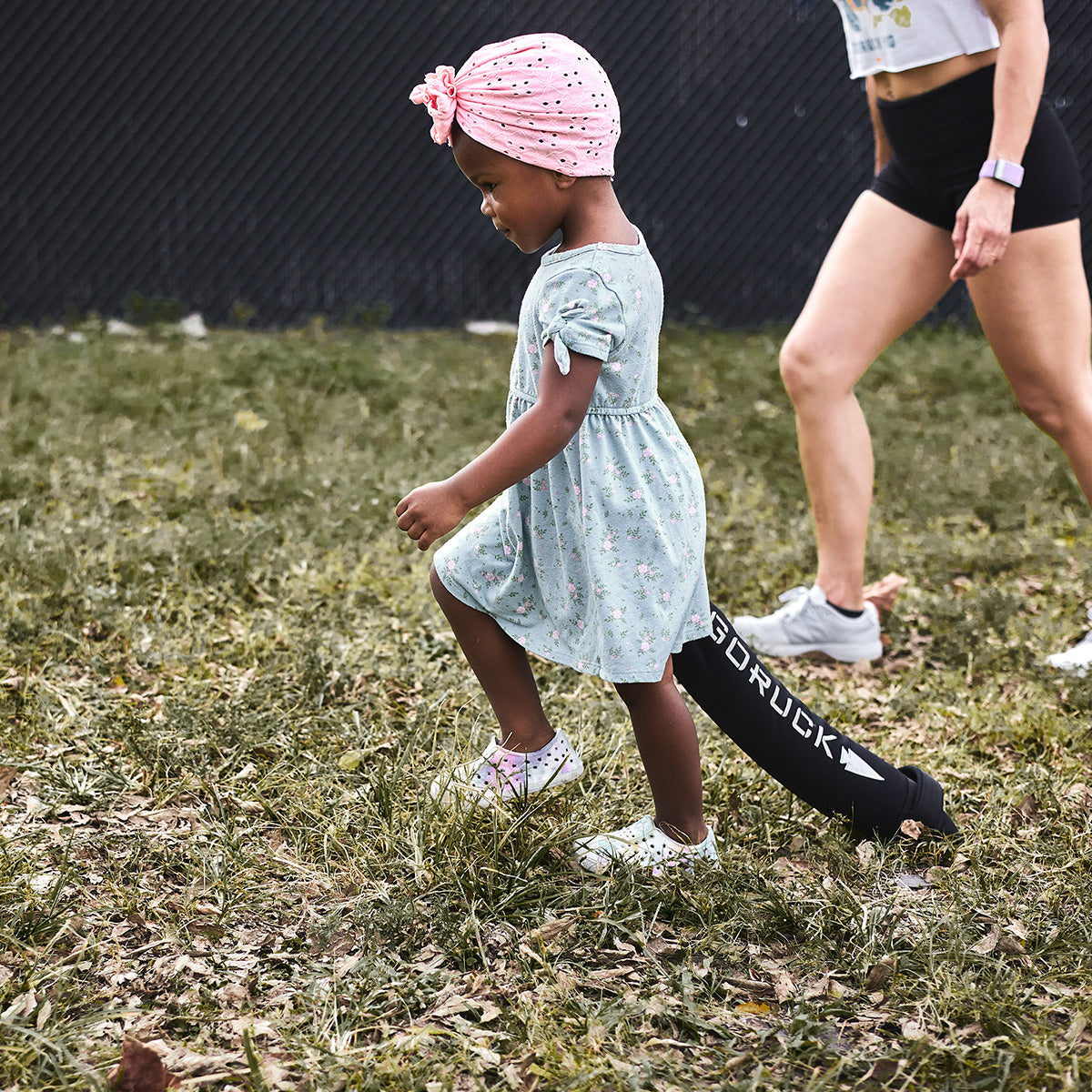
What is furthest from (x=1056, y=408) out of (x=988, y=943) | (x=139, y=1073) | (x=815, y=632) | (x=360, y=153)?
(x=360, y=153)

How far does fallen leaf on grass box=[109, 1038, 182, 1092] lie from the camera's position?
160 centimetres

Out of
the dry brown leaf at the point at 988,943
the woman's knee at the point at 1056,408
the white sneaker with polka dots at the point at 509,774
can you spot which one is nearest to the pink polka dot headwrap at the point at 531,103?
the white sneaker with polka dots at the point at 509,774

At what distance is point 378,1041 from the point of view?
1748mm

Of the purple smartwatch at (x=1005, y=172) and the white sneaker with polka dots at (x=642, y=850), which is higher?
the purple smartwatch at (x=1005, y=172)

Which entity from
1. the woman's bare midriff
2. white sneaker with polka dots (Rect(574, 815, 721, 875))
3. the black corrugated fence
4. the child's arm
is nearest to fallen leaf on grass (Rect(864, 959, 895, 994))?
white sneaker with polka dots (Rect(574, 815, 721, 875))

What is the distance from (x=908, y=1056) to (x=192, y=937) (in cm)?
113

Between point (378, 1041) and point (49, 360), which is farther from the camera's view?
point (49, 360)

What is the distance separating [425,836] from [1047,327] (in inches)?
77.3

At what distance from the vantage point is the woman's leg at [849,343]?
3156mm

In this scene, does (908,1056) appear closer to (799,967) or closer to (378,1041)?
(799,967)

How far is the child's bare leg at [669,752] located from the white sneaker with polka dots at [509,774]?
22cm

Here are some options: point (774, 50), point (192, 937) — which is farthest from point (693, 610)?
point (774, 50)

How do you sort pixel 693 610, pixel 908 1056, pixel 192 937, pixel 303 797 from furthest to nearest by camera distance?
pixel 303 797 → pixel 693 610 → pixel 192 937 → pixel 908 1056

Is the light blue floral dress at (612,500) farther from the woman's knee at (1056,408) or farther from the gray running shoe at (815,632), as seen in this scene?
the woman's knee at (1056,408)
